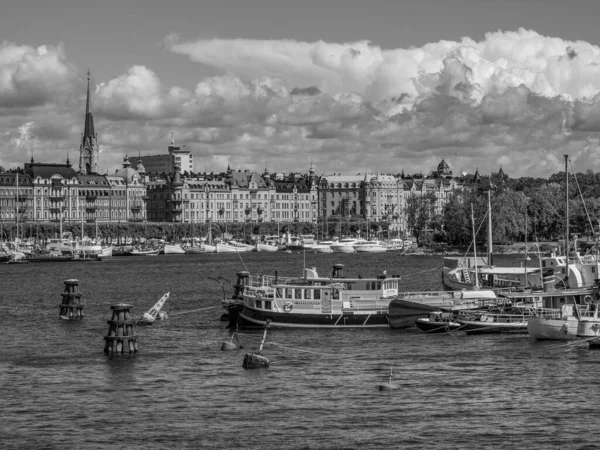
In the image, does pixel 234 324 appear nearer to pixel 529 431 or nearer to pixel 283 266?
pixel 529 431

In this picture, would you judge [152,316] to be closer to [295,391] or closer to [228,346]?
[228,346]

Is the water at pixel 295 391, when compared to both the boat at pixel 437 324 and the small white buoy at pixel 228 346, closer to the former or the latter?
the small white buoy at pixel 228 346

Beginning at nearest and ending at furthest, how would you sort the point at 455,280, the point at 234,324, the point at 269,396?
the point at 269,396 → the point at 234,324 → the point at 455,280

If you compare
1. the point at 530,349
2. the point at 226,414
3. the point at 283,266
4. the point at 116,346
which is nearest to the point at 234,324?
the point at 116,346

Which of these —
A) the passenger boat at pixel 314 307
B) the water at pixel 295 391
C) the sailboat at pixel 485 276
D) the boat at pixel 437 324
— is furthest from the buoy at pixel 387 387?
the sailboat at pixel 485 276

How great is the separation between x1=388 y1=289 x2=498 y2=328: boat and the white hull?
25.5 feet

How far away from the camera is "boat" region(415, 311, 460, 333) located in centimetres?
6688

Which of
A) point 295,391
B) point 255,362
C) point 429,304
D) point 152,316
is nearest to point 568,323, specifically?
point 429,304

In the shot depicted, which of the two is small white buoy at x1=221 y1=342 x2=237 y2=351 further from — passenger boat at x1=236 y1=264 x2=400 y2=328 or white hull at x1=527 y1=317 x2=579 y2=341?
white hull at x1=527 y1=317 x2=579 y2=341

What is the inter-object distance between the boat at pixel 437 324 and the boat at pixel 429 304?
3.53 feet

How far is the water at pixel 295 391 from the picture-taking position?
41.8m

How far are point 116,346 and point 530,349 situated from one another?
21137 millimetres

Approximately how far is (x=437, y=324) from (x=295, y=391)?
63.3 ft

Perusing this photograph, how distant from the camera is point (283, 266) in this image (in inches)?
6186
